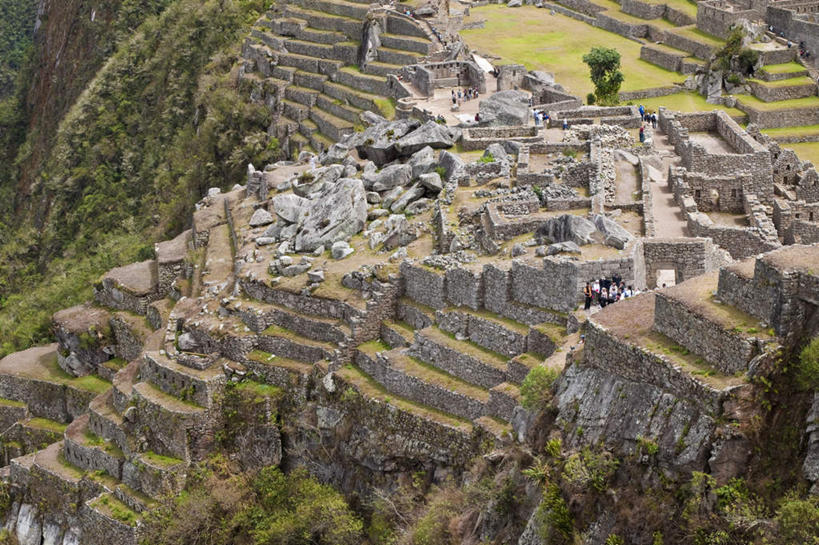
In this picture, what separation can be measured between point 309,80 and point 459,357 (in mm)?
48839

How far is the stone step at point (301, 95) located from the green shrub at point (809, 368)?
191 feet

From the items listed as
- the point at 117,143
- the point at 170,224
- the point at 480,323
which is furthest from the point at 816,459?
the point at 117,143

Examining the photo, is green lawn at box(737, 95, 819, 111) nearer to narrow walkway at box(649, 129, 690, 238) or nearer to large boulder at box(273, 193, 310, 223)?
narrow walkway at box(649, 129, 690, 238)

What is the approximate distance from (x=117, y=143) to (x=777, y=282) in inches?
3237

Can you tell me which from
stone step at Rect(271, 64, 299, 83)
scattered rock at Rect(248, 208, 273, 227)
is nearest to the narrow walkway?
scattered rock at Rect(248, 208, 273, 227)

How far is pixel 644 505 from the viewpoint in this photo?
25062mm

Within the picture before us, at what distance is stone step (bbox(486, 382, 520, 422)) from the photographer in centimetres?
3366

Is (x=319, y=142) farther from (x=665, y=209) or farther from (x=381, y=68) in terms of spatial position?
(x=665, y=209)

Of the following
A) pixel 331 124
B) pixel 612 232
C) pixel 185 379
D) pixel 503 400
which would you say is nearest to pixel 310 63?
pixel 331 124

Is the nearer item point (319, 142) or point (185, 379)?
point (185, 379)

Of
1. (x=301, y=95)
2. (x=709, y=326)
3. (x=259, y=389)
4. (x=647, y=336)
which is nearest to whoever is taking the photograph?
(x=709, y=326)

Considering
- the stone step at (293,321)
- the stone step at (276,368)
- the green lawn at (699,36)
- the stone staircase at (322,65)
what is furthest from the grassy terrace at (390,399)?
the green lawn at (699,36)

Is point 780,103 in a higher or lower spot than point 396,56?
lower

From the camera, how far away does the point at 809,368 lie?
24.1 metres
